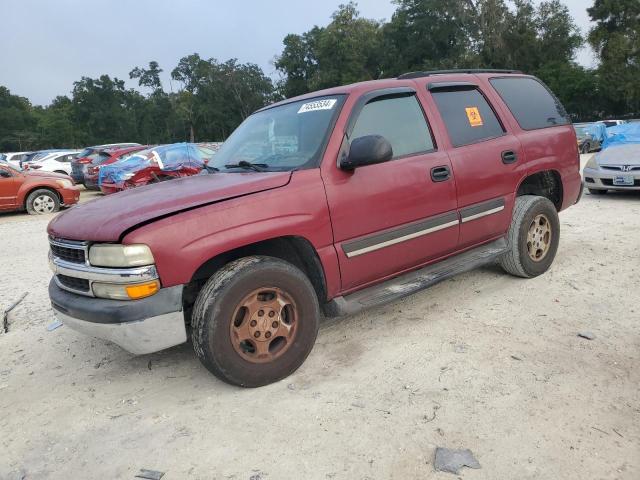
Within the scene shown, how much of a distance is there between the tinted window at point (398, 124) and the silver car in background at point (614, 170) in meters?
6.47

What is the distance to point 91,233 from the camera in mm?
2834

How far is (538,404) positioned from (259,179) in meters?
2.09

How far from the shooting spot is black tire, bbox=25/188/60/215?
41.2 ft

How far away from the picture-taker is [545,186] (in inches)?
197

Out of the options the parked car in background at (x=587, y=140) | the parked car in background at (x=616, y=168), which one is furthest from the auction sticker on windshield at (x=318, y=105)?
the parked car in background at (x=587, y=140)

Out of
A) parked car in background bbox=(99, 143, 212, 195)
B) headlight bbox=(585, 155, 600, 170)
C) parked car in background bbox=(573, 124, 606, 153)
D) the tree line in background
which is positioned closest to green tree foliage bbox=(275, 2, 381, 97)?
the tree line in background

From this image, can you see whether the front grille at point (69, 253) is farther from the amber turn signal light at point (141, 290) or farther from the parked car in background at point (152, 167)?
the parked car in background at point (152, 167)

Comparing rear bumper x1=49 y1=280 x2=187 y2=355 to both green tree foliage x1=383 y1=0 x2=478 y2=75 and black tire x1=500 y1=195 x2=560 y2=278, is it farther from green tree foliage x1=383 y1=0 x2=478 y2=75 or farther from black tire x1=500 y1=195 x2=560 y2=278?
green tree foliage x1=383 y1=0 x2=478 y2=75

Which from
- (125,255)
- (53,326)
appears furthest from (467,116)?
(53,326)

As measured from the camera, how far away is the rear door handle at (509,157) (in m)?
4.27

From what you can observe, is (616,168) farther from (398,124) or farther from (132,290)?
(132,290)

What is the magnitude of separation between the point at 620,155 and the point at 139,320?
915 cm

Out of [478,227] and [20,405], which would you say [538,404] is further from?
[20,405]

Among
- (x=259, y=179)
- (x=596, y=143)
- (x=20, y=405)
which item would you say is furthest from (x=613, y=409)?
(x=596, y=143)
